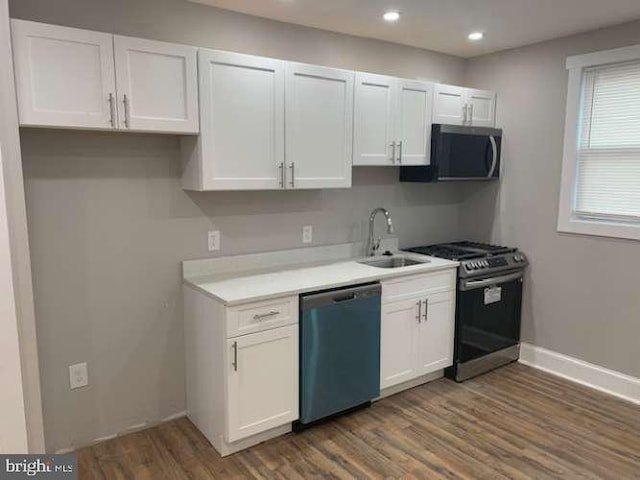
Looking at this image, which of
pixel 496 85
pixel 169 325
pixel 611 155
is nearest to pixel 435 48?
pixel 496 85

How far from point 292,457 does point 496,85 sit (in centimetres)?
328

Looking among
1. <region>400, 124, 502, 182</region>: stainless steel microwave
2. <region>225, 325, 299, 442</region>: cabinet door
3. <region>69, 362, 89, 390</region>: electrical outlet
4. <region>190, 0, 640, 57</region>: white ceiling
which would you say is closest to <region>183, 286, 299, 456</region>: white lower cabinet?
<region>225, 325, 299, 442</region>: cabinet door

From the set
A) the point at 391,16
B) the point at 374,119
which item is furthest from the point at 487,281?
the point at 391,16

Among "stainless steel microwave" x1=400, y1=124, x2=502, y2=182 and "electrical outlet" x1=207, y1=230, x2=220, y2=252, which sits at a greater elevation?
"stainless steel microwave" x1=400, y1=124, x2=502, y2=182

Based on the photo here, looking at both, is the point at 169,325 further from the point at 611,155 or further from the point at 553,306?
the point at 611,155

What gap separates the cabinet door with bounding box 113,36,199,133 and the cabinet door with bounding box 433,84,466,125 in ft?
6.13

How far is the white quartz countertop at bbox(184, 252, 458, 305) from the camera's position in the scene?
2652 mm

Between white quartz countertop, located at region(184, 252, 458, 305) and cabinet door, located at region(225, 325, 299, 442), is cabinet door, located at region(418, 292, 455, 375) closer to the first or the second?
white quartz countertop, located at region(184, 252, 458, 305)

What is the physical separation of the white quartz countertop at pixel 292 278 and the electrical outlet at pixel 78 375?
0.73 metres

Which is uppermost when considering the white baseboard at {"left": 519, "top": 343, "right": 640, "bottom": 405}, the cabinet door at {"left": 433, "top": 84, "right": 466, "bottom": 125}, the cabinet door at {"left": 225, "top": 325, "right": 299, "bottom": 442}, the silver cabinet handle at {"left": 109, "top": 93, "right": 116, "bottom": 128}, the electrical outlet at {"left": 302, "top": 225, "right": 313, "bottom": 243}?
the cabinet door at {"left": 433, "top": 84, "right": 466, "bottom": 125}

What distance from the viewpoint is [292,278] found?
300 cm

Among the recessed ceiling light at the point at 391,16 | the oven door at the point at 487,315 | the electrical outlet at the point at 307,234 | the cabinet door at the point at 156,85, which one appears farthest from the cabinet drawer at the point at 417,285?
the recessed ceiling light at the point at 391,16

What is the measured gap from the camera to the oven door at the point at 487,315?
11.7ft

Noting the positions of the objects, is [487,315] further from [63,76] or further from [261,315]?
[63,76]
